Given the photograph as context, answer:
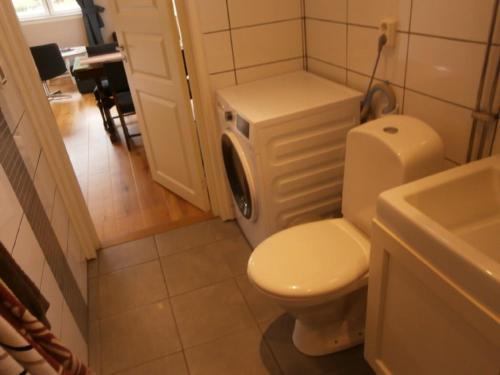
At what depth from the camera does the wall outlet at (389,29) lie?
1.49m

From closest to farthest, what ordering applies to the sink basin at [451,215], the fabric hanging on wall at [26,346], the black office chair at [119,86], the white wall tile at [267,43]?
the fabric hanging on wall at [26,346]
the sink basin at [451,215]
the white wall tile at [267,43]
the black office chair at [119,86]

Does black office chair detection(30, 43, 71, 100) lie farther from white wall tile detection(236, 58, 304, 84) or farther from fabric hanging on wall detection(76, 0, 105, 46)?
white wall tile detection(236, 58, 304, 84)

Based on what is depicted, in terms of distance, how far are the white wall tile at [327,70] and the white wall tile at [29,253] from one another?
1.47 meters

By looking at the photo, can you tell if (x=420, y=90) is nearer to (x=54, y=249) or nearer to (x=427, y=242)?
(x=427, y=242)

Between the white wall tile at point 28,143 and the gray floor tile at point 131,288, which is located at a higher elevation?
the white wall tile at point 28,143

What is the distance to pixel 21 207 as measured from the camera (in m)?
1.34

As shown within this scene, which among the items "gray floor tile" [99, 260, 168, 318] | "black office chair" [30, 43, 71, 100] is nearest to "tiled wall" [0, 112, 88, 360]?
"gray floor tile" [99, 260, 168, 318]

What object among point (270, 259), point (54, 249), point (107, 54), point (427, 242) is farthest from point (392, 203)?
point (107, 54)

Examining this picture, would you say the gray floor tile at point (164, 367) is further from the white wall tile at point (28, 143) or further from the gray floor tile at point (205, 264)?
the white wall tile at point (28, 143)

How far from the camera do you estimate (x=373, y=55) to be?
5.46ft

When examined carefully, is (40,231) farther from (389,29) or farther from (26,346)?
(389,29)

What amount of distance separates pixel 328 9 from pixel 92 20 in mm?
4897

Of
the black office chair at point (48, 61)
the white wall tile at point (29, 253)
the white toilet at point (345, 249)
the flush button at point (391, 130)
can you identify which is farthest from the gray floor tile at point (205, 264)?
the black office chair at point (48, 61)

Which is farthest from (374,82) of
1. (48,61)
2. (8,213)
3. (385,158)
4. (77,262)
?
(48,61)
